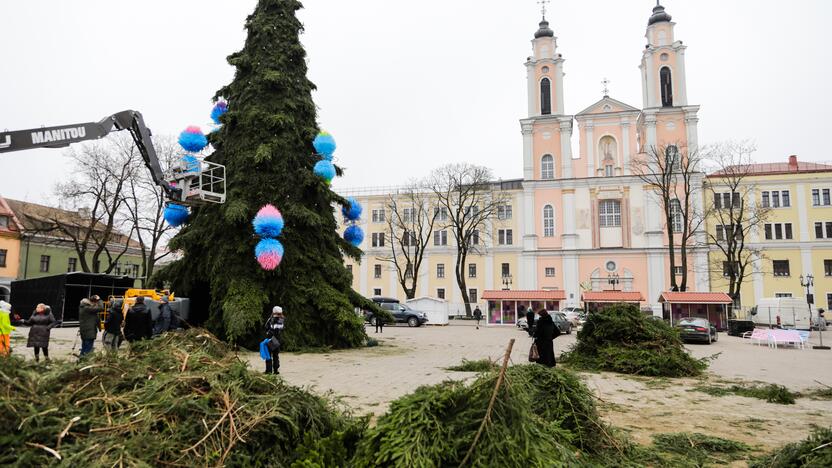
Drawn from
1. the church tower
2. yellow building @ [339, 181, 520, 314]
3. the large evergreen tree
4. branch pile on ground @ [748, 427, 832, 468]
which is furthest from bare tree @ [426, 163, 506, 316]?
branch pile on ground @ [748, 427, 832, 468]

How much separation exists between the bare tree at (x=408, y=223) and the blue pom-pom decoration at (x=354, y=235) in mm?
35256

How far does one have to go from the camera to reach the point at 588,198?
5525 cm

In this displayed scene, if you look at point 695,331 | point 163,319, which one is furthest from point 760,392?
point 163,319

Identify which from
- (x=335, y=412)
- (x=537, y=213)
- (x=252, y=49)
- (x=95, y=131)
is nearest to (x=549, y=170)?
(x=537, y=213)

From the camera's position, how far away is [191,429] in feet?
11.3

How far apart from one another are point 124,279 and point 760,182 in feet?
194

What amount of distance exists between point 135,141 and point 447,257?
1885 inches

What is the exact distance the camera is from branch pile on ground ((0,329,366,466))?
122 inches

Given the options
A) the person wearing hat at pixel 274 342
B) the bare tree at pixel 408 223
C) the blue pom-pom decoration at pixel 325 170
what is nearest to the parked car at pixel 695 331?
the blue pom-pom decoration at pixel 325 170

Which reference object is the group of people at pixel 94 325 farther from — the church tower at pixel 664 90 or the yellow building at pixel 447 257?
the church tower at pixel 664 90

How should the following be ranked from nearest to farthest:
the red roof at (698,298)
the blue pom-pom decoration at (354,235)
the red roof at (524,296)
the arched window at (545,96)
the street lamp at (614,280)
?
the blue pom-pom decoration at (354,235) < the red roof at (698,298) < the red roof at (524,296) < the street lamp at (614,280) < the arched window at (545,96)

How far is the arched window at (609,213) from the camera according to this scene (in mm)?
54656

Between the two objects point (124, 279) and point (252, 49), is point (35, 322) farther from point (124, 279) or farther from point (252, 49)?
point (124, 279)

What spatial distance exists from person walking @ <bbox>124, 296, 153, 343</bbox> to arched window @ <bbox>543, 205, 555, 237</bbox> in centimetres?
4860
